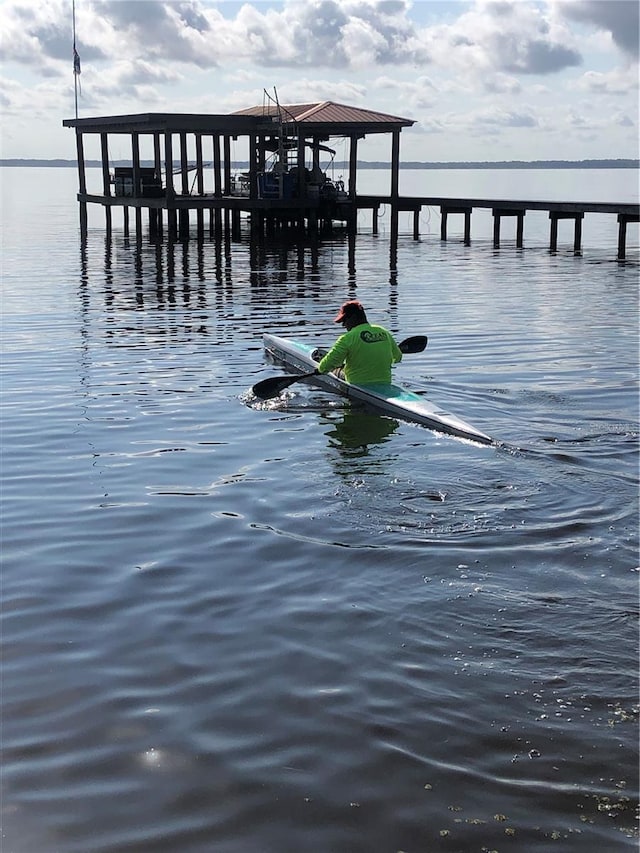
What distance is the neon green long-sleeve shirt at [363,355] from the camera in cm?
1245

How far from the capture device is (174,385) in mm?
14883

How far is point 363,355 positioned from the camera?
41.8 feet

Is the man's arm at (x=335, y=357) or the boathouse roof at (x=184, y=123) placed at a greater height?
the boathouse roof at (x=184, y=123)

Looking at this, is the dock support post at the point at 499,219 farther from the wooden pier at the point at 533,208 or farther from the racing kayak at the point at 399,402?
the racing kayak at the point at 399,402

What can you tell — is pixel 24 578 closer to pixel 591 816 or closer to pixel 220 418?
pixel 591 816

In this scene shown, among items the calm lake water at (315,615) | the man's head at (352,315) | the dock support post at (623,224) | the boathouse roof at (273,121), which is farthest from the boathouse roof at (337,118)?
the man's head at (352,315)

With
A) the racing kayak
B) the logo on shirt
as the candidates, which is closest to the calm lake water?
the racing kayak

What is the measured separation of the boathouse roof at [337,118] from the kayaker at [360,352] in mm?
29743

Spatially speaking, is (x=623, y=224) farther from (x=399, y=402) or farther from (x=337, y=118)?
(x=399, y=402)

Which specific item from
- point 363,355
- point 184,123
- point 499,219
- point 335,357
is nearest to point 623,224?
point 499,219

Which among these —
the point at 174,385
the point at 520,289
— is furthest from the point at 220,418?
the point at 520,289

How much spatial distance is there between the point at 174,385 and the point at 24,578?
296 inches

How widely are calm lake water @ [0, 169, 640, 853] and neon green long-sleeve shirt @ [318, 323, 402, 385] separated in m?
0.49

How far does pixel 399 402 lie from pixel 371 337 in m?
0.90
